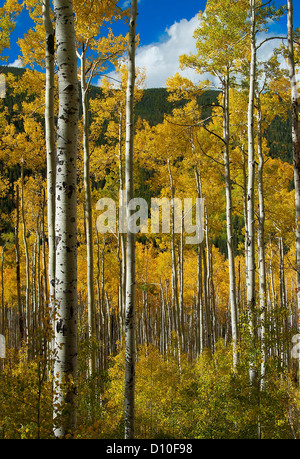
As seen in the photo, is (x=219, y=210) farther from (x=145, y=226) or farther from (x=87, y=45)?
(x=87, y=45)

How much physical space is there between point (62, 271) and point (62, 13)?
7.72 feet

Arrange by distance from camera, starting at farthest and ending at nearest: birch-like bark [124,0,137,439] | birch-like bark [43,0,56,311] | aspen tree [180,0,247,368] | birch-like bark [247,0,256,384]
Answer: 1. aspen tree [180,0,247,368]
2. birch-like bark [247,0,256,384]
3. birch-like bark [43,0,56,311]
4. birch-like bark [124,0,137,439]

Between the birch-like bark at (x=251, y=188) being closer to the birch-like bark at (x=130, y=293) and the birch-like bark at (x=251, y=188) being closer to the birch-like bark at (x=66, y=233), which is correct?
the birch-like bark at (x=130, y=293)

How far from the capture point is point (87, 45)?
728 centimetres

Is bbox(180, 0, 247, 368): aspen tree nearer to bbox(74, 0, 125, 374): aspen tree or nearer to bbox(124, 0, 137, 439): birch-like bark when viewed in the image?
bbox(74, 0, 125, 374): aspen tree

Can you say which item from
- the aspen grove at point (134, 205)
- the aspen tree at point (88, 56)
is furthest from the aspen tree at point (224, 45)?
the aspen tree at point (88, 56)

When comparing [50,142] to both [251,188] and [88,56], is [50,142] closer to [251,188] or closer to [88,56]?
[251,188]

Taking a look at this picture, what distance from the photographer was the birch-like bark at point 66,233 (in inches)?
110

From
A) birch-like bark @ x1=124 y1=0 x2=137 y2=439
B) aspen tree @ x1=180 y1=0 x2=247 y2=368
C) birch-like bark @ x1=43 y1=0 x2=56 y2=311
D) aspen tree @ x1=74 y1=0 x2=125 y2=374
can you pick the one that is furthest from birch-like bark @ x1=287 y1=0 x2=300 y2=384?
birch-like bark @ x1=43 y1=0 x2=56 y2=311

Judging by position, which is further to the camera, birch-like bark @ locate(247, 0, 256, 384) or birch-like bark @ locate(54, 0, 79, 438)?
birch-like bark @ locate(247, 0, 256, 384)

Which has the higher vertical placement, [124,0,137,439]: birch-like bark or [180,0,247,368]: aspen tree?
[180,0,247,368]: aspen tree

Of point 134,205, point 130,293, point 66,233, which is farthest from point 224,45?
point 66,233

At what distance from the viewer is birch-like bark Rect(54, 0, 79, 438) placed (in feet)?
9.14
